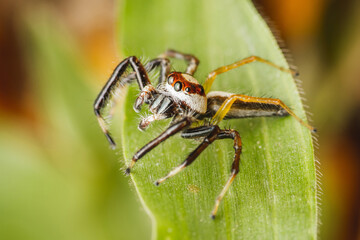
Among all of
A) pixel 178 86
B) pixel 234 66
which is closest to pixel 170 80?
pixel 178 86

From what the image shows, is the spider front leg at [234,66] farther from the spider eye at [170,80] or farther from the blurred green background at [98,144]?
the blurred green background at [98,144]

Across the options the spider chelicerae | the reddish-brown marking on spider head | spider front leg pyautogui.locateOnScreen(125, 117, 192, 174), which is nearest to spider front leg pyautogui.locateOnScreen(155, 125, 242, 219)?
the spider chelicerae

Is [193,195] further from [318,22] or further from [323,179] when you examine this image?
[318,22]

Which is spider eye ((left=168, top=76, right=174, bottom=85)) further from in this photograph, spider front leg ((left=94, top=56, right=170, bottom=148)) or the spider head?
spider front leg ((left=94, top=56, right=170, bottom=148))

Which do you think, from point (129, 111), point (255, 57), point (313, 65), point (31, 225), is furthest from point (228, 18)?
point (31, 225)

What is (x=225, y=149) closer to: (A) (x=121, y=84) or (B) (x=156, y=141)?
(B) (x=156, y=141)
